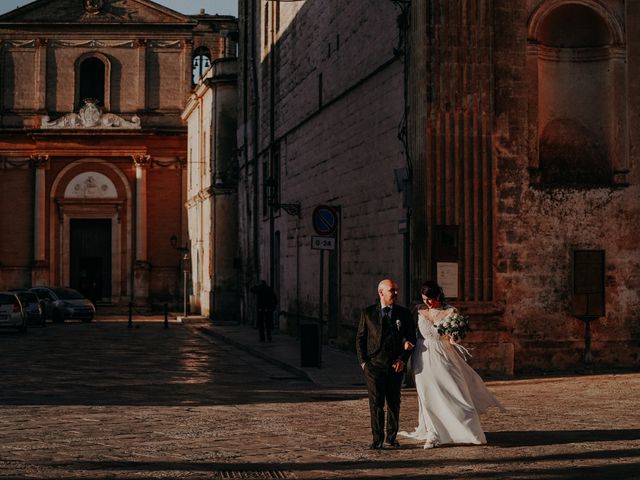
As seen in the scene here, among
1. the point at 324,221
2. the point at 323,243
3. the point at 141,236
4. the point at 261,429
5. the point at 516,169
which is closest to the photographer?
the point at 261,429

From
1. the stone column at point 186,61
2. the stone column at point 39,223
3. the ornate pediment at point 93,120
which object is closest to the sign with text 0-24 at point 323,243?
the stone column at point 39,223

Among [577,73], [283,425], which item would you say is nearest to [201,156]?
[577,73]

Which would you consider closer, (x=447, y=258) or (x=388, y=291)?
(x=388, y=291)

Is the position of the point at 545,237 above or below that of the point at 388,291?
above

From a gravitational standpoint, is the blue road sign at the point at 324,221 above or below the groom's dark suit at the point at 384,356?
above

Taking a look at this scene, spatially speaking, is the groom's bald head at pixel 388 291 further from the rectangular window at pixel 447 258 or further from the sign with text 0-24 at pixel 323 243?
the sign with text 0-24 at pixel 323 243

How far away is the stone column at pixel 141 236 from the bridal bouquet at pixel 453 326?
41.0 m

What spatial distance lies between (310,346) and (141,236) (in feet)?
108

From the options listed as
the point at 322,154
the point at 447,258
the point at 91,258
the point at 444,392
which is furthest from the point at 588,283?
the point at 91,258

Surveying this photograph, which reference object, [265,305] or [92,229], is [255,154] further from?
[92,229]

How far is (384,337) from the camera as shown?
11211 mm

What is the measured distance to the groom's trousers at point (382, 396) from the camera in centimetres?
1108

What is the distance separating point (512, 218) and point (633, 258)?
2.26m

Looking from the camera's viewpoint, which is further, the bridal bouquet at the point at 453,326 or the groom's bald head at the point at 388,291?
the bridal bouquet at the point at 453,326
